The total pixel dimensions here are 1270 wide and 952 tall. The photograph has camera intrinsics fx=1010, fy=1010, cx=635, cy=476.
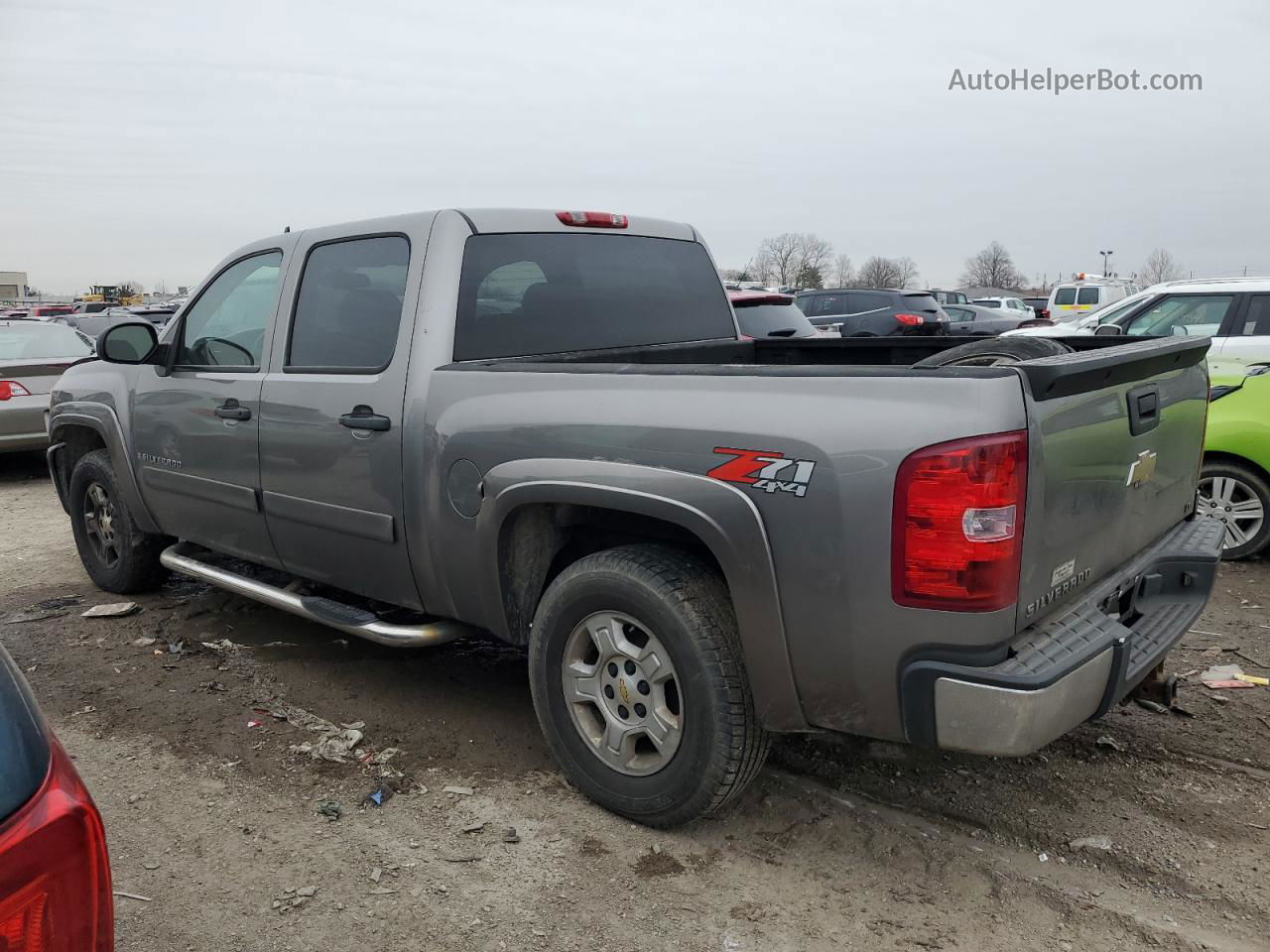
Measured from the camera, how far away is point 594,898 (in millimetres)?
2852

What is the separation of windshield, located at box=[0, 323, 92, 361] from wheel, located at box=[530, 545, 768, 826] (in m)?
9.19

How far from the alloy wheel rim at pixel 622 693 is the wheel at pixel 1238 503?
449 centimetres

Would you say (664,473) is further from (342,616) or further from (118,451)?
(118,451)

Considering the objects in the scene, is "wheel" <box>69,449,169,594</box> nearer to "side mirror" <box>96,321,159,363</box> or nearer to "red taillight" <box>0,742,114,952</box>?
"side mirror" <box>96,321,159,363</box>

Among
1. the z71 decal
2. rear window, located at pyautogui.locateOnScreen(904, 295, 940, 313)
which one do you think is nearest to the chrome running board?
the z71 decal

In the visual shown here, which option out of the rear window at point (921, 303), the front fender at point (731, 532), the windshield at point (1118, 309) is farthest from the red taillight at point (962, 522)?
the rear window at point (921, 303)

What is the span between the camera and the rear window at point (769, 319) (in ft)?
34.0

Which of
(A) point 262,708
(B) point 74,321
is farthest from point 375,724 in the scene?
(B) point 74,321

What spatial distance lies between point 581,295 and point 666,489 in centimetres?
157

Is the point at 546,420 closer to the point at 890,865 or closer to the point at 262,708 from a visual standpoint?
the point at 890,865

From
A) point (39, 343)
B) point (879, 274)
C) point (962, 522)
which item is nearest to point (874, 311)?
point (39, 343)

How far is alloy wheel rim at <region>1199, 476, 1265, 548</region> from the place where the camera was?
19.7ft

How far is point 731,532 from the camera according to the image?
8.93ft

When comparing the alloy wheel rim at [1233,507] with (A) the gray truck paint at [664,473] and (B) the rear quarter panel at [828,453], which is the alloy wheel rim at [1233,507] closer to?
(A) the gray truck paint at [664,473]
